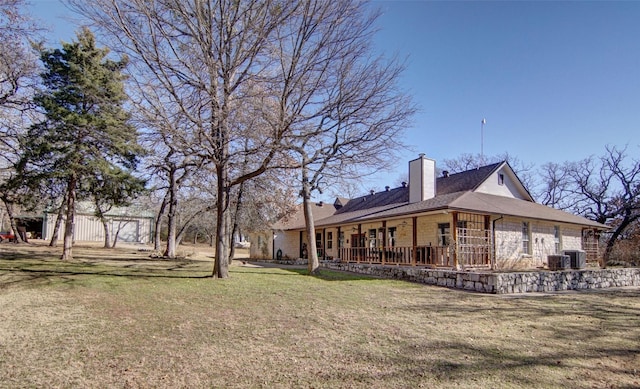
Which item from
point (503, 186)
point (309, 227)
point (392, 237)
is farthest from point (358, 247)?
point (503, 186)

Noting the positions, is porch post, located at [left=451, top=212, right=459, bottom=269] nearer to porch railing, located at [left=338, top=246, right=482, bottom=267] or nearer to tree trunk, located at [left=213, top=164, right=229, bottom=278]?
porch railing, located at [left=338, top=246, right=482, bottom=267]

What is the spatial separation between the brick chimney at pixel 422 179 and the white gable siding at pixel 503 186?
2.23m

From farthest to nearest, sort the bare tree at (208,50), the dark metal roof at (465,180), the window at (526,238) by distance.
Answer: the dark metal roof at (465,180) → the window at (526,238) → the bare tree at (208,50)

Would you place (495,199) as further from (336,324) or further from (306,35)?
(336,324)

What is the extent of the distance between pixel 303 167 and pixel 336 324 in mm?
6647

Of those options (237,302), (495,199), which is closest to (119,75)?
(237,302)

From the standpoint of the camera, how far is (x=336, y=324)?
6816mm

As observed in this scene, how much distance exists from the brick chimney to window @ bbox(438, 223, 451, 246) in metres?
2.25

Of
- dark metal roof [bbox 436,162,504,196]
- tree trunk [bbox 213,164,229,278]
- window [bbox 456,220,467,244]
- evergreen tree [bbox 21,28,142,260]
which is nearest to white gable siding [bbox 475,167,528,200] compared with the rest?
dark metal roof [bbox 436,162,504,196]

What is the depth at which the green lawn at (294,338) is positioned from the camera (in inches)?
174

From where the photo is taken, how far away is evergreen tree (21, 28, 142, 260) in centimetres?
1408

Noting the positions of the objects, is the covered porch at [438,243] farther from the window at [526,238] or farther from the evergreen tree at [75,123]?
the evergreen tree at [75,123]

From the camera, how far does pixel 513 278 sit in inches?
472

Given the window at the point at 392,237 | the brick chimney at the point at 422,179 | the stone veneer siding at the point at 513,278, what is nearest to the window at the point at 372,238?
the window at the point at 392,237
